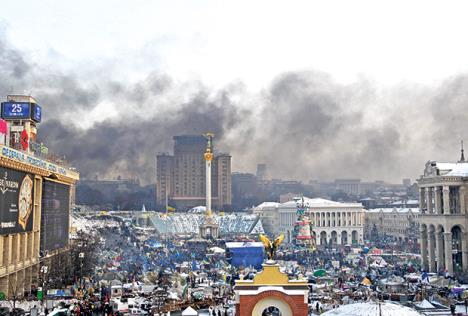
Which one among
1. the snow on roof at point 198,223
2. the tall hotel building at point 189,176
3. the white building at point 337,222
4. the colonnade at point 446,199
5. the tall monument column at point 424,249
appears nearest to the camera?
the colonnade at point 446,199

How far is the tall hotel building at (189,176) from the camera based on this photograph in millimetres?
185625

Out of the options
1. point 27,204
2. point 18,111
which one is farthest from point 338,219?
point 27,204

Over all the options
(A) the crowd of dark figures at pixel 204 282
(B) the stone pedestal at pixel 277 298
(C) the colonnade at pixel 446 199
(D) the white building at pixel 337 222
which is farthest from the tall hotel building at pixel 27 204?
(D) the white building at pixel 337 222

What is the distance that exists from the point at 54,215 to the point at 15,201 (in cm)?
1354

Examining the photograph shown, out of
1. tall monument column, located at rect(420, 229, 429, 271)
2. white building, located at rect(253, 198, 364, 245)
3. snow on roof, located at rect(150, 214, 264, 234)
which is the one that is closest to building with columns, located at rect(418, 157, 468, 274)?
tall monument column, located at rect(420, 229, 429, 271)

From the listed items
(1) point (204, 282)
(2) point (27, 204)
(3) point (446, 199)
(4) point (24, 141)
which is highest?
(4) point (24, 141)

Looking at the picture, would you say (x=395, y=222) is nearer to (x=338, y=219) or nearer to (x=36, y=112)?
(x=338, y=219)

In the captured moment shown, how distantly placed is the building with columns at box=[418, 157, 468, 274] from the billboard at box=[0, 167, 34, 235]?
112 ft

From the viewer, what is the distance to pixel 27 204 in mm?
40156

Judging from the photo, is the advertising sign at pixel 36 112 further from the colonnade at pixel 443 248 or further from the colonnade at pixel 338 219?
the colonnade at pixel 338 219

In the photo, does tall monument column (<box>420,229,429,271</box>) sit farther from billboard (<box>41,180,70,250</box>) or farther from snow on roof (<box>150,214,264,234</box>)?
snow on roof (<box>150,214,264,234</box>)

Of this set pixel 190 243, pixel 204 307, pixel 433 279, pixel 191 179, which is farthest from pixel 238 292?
pixel 191 179

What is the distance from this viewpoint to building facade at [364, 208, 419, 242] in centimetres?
10094

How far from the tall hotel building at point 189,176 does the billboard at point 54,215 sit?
126m
